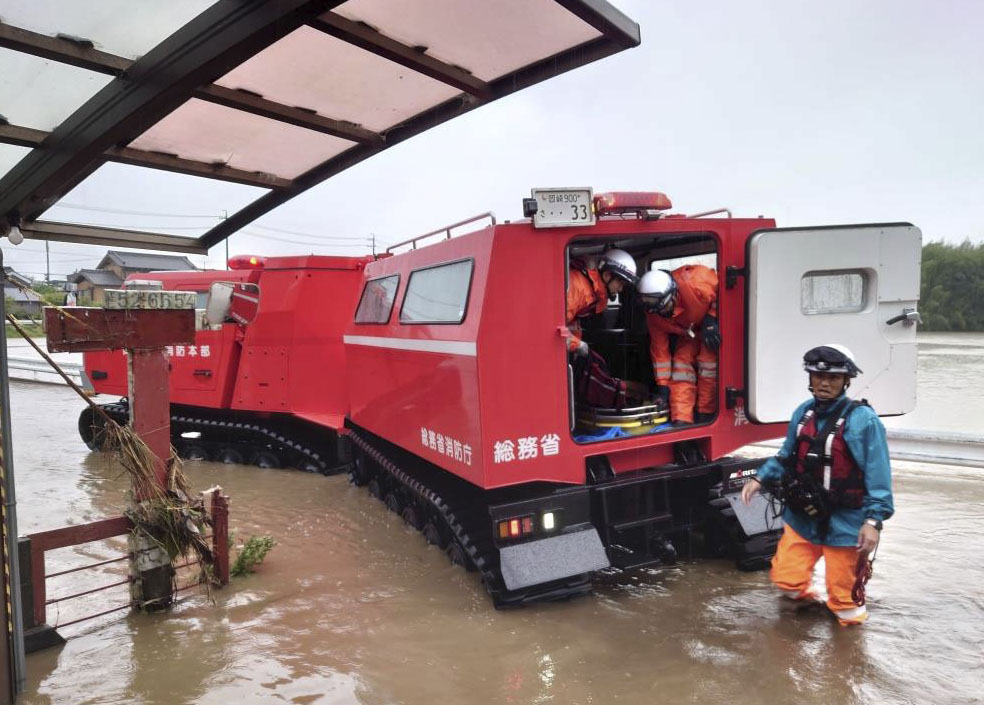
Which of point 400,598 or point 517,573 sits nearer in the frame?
point 517,573

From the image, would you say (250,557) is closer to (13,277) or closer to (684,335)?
(13,277)

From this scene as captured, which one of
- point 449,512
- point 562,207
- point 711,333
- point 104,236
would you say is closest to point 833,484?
point 711,333

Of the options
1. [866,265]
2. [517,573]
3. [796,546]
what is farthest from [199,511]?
[866,265]

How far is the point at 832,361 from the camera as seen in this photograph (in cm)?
368

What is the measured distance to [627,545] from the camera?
183 inches

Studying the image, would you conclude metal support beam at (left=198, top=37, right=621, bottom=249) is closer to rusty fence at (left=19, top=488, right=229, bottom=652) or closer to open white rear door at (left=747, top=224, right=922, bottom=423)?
open white rear door at (left=747, top=224, right=922, bottom=423)

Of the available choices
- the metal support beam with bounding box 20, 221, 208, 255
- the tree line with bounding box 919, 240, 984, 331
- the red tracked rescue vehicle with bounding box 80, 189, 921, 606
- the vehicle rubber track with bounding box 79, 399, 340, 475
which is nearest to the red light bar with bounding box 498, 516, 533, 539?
the red tracked rescue vehicle with bounding box 80, 189, 921, 606

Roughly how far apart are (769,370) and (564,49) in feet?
8.61

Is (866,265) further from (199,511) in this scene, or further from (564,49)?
(199,511)

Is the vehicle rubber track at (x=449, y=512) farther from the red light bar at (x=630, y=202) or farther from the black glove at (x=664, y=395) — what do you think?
the red light bar at (x=630, y=202)

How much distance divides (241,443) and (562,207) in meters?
6.37

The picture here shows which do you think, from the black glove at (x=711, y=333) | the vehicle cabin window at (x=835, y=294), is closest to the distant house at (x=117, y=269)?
the black glove at (x=711, y=333)

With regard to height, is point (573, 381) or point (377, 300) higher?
point (377, 300)

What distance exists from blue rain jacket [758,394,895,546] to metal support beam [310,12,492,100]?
334cm
